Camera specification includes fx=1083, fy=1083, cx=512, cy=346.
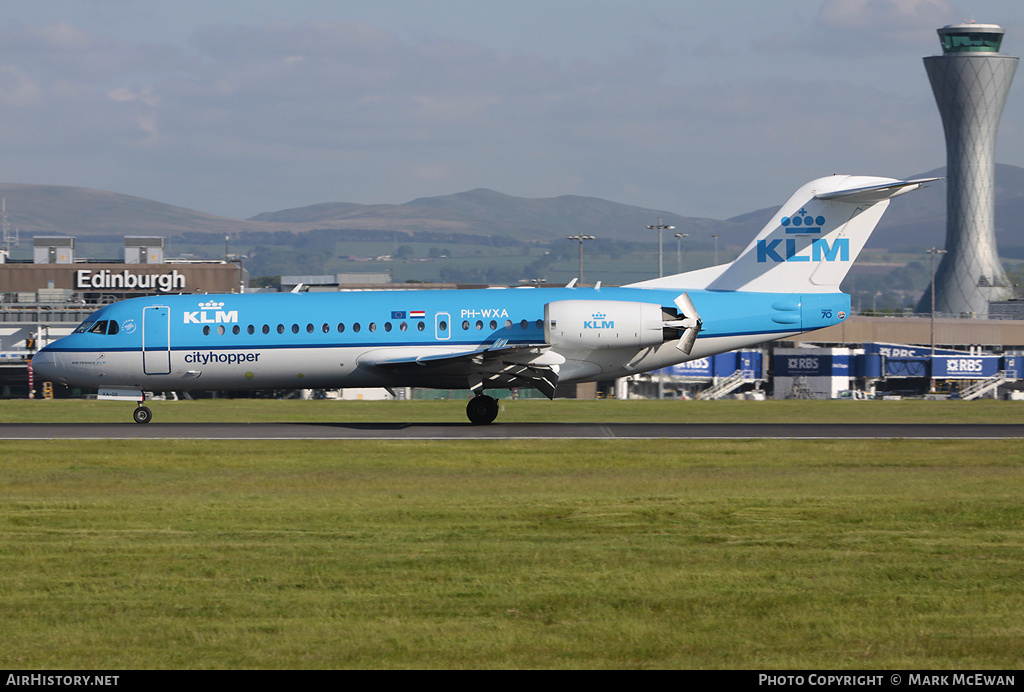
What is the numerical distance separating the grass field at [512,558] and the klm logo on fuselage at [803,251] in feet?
27.4

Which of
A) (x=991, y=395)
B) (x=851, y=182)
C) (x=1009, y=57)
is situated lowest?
(x=991, y=395)

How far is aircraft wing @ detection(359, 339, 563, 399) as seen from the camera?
2897 cm

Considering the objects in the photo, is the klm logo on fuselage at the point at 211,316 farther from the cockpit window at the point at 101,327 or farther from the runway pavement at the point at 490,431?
the runway pavement at the point at 490,431

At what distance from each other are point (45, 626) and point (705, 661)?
637 centimetres

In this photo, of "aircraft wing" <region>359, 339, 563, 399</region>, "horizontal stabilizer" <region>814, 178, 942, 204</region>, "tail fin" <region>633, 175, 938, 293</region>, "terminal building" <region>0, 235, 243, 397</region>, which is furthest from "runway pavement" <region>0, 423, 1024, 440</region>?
"terminal building" <region>0, 235, 243, 397</region>

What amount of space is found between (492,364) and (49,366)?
1318 centimetres

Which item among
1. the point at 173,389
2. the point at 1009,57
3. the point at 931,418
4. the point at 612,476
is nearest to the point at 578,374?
the point at 612,476

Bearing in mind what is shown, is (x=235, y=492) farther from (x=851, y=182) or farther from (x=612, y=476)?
(x=851, y=182)

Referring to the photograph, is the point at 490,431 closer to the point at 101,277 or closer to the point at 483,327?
the point at 483,327

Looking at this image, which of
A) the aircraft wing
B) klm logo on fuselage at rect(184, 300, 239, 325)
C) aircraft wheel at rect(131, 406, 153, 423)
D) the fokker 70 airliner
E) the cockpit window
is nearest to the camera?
the aircraft wing

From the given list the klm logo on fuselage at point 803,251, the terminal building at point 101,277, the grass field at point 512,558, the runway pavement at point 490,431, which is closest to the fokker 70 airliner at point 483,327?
the klm logo on fuselage at point 803,251

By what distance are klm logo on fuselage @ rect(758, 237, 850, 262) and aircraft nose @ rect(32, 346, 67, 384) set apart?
815 inches

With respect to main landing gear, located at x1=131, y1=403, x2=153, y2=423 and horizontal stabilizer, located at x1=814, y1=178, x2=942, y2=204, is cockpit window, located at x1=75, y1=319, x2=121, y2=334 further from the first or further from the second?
horizontal stabilizer, located at x1=814, y1=178, x2=942, y2=204

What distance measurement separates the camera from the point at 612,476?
20875 mm
